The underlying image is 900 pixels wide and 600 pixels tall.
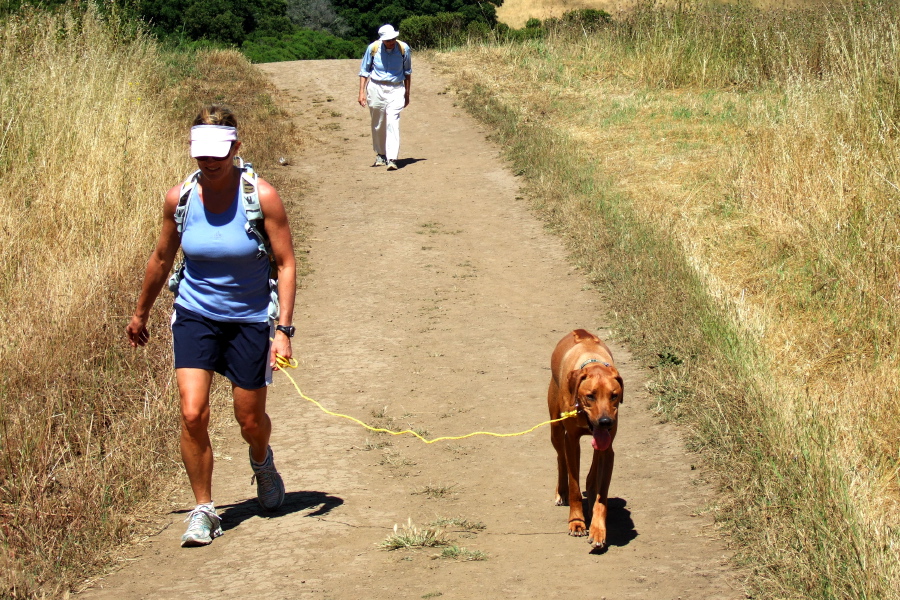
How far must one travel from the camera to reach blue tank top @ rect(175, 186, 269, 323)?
173 inches

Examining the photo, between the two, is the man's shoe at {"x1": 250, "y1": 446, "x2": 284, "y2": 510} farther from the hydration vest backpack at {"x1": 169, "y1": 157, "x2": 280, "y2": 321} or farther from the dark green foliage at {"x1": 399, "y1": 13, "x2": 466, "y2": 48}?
the dark green foliage at {"x1": 399, "y1": 13, "x2": 466, "y2": 48}

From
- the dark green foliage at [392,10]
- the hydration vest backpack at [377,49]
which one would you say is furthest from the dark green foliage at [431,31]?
the dark green foliage at [392,10]

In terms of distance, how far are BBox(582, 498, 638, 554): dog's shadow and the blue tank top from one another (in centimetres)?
195

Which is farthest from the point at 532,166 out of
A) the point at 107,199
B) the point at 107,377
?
the point at 107,377

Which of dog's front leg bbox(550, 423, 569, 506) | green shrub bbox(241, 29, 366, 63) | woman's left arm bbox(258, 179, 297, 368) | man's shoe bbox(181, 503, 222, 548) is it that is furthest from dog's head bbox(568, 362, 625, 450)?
green shrub bbox(241, 29, 366, 63)

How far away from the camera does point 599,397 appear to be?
13.8 feet

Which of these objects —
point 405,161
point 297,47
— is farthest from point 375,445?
point 297,47

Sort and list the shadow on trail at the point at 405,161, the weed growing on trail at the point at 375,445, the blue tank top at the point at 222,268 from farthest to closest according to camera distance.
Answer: the shadow on trail at the point at 405,161 < the weed growing on trail at the point at 375,445 < the blue tank top at the point at 222,268

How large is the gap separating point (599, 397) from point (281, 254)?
1626 millimetres

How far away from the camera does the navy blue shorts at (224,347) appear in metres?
4.47

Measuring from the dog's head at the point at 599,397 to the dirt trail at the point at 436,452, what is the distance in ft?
2.03

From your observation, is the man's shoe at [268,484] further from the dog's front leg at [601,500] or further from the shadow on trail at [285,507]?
the dog's front leg at [601,500]

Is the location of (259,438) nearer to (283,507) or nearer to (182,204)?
(283,507)

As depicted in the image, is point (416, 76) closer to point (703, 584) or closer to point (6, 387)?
point (6, 387)
